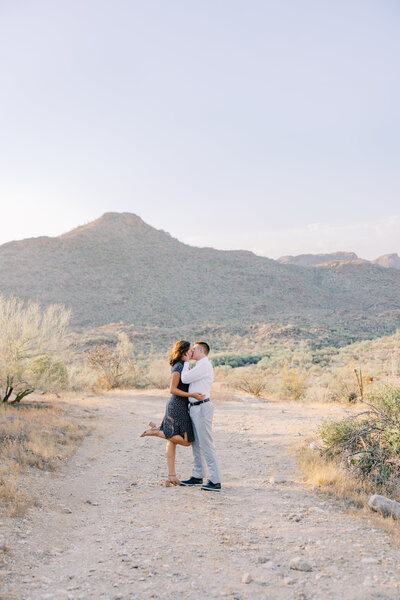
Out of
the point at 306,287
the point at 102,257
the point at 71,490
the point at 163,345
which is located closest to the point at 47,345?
the point at 71,490

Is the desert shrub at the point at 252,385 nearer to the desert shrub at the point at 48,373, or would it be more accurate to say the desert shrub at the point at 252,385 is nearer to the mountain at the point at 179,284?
the desert shrub at the point at 48,373

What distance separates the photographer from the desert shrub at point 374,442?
6.16 m

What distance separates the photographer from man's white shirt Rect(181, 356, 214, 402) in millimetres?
5941

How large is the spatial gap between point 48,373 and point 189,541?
9.76m

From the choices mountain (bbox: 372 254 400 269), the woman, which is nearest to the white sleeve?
the woman

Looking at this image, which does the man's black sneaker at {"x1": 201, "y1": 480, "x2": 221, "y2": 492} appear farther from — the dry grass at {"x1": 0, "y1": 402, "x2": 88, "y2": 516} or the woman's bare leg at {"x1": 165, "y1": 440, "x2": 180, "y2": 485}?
the dry grass at {"x1": 0, "y1": 402, "x2": 88, "y2": 516}

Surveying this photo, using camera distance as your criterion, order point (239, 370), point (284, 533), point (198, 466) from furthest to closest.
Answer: point (239, 370) < point (198, 466) < point (284, 533)

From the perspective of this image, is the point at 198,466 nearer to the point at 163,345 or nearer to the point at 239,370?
the point at 239,370

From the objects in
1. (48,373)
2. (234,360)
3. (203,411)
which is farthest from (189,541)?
(234,360)

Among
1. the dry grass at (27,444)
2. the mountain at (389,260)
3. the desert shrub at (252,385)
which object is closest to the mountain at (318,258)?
the mountain at (389,260)

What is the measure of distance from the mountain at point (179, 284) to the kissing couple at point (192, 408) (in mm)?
34998

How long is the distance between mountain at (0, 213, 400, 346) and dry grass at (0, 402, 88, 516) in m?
32.5

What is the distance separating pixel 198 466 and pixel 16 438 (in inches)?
137

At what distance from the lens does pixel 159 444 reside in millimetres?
9484
